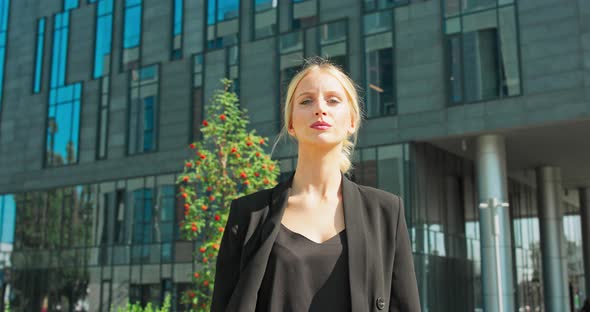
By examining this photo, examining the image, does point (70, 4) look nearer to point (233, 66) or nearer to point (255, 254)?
point (233, 66)

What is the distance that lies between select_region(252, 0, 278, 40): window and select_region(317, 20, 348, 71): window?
2.51 meters

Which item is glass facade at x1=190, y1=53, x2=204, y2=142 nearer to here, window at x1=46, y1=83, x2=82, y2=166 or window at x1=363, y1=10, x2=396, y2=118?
window at x1=46, y1=83, x2=82, y2=166

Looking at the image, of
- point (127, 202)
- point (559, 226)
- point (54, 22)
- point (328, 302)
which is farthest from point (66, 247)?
point (328, 302)

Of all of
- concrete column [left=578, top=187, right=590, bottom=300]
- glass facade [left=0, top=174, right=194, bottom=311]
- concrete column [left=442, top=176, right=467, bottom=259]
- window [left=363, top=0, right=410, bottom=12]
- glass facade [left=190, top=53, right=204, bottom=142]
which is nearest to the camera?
window [left=363, top=0, right=410, bottom=12]

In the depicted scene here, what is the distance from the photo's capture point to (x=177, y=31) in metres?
32.6

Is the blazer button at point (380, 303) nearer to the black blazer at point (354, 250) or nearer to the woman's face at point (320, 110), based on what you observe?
the black blazer at point (354, 250)

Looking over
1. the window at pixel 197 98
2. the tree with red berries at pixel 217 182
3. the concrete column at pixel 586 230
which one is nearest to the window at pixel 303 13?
the window at pixel 197 98

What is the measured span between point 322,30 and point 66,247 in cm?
1739

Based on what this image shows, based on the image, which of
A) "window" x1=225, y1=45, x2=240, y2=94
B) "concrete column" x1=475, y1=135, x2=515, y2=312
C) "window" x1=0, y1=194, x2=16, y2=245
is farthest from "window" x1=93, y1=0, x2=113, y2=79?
"concrete column" x1=475, y1=135, x2=515, y2=312

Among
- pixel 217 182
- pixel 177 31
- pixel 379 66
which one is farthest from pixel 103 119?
pixel 217 182

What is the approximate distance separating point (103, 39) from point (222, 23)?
7.74 m

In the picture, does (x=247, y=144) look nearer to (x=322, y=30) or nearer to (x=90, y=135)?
(x=322, y=30)

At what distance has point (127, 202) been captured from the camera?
108 feet

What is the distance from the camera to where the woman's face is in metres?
2.43
